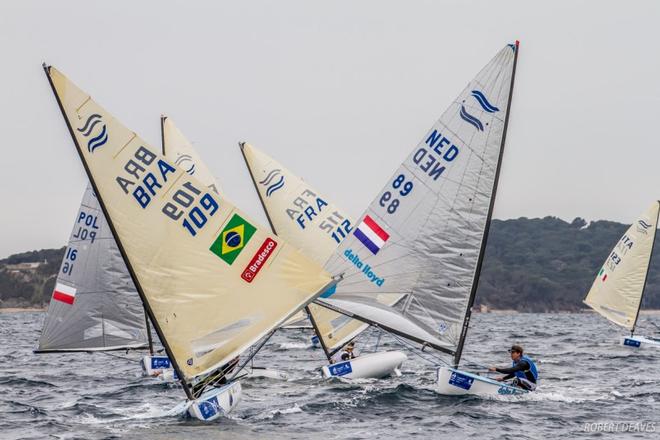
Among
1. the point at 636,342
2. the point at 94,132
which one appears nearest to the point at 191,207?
the point at 94,132

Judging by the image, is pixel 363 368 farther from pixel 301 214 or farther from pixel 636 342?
pixel 636 342

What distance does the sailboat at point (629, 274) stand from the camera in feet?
144

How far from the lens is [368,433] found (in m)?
16.3

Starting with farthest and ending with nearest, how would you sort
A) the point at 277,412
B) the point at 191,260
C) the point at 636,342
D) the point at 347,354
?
the point at 636,342 < the point at 347,354 < the point at 277,412 < the point at 191,260

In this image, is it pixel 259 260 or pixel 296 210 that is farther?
pixel 296 210

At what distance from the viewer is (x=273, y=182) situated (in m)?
27.3

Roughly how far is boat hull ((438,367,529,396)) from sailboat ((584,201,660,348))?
82.1 feet

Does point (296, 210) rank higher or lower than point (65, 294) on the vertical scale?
higher

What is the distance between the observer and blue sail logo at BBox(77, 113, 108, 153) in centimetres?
1614

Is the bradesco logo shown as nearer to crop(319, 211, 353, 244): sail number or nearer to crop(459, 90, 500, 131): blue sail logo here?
crop(459, 90, 500, 131): blue sail logo

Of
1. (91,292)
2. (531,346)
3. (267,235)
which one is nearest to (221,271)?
(267,235)

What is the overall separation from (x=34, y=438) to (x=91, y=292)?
9.50 meters

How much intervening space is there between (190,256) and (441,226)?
585 centimetres

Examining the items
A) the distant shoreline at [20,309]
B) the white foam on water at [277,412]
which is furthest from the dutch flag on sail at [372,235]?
the distant shoreline at [20,309]
